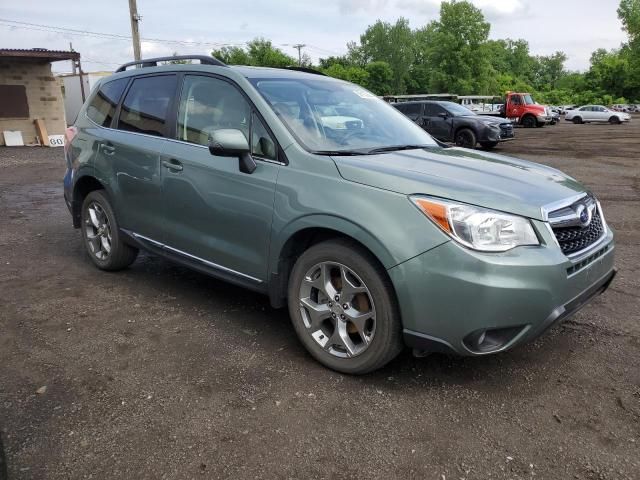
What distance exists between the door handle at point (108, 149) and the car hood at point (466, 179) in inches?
90.1

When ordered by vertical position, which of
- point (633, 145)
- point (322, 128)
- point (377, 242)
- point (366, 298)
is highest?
point (322, 128)

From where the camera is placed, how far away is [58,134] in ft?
70.9

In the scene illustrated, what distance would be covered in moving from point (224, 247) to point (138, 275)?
1.76 metres

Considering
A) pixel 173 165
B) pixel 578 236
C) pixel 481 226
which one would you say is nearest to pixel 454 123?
pixel 173 165

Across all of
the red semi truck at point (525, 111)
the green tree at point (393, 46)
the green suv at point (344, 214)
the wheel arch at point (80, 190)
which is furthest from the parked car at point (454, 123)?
the green tree at point (393, 46)

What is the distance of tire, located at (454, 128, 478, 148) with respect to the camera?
1669 cm

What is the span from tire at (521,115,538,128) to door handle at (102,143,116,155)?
3282 cm

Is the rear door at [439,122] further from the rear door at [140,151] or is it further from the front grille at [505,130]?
the rear door at [140,151]

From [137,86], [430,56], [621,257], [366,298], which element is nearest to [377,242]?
[366,298]

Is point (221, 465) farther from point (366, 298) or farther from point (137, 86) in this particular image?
point (137, 86)

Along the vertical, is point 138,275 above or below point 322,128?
below

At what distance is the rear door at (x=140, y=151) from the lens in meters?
4.10

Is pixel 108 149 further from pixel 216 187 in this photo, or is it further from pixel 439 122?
pixel 439 122

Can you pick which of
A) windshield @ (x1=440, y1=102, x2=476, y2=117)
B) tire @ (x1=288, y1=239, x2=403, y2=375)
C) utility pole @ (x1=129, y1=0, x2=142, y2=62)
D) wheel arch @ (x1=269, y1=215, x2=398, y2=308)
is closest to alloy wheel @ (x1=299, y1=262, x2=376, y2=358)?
tire @ (x1=288, y1=239, x2=403, y2=375)
